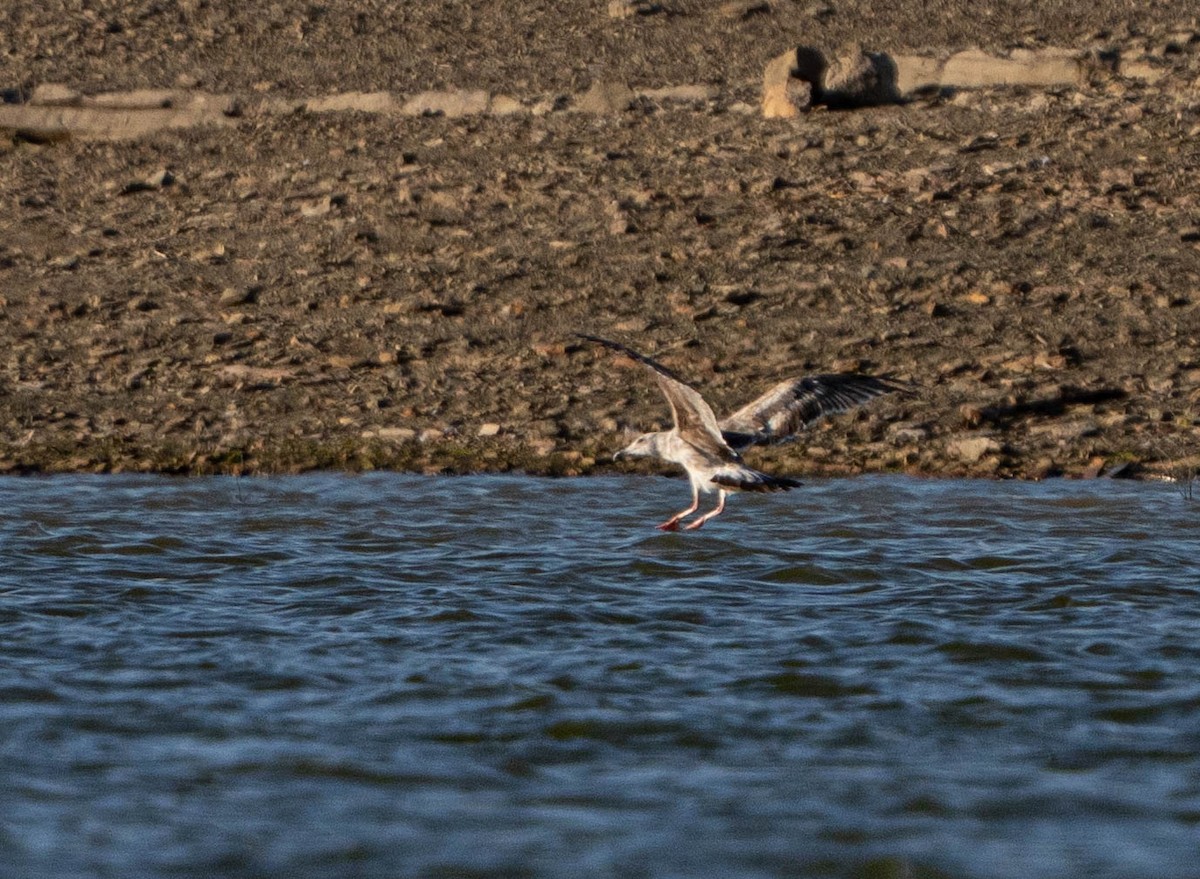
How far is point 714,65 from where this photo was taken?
1817cm

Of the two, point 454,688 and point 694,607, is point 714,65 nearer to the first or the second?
point 694,607

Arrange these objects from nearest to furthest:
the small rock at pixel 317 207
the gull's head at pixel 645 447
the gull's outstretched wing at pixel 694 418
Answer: the gull's outstretched wing at pixel 694 418 → the gull's head at pixel 645 447 → the small rock at pixel 317 207

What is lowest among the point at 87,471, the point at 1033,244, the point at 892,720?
the point at 892,720

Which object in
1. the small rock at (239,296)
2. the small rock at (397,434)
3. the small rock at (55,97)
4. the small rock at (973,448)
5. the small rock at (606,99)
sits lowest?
the small rock at (973,448)

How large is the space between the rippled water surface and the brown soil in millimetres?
970

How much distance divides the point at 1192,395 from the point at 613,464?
3.82 meters

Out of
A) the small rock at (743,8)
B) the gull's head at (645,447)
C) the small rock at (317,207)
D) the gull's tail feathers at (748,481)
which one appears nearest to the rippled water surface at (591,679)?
the gull's head at (645,447)

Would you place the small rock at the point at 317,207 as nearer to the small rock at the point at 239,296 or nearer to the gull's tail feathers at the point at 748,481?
the small rock at the point at 239,296

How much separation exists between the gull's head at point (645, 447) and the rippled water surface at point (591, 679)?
1.04ft

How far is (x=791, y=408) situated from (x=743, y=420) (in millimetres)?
286

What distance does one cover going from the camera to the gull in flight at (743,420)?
10711mm

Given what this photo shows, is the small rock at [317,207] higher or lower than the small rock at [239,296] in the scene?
higher

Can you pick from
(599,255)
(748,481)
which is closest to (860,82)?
(599,255)

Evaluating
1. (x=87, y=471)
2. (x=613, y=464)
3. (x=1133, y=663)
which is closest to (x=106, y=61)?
(x=87, y=471)
